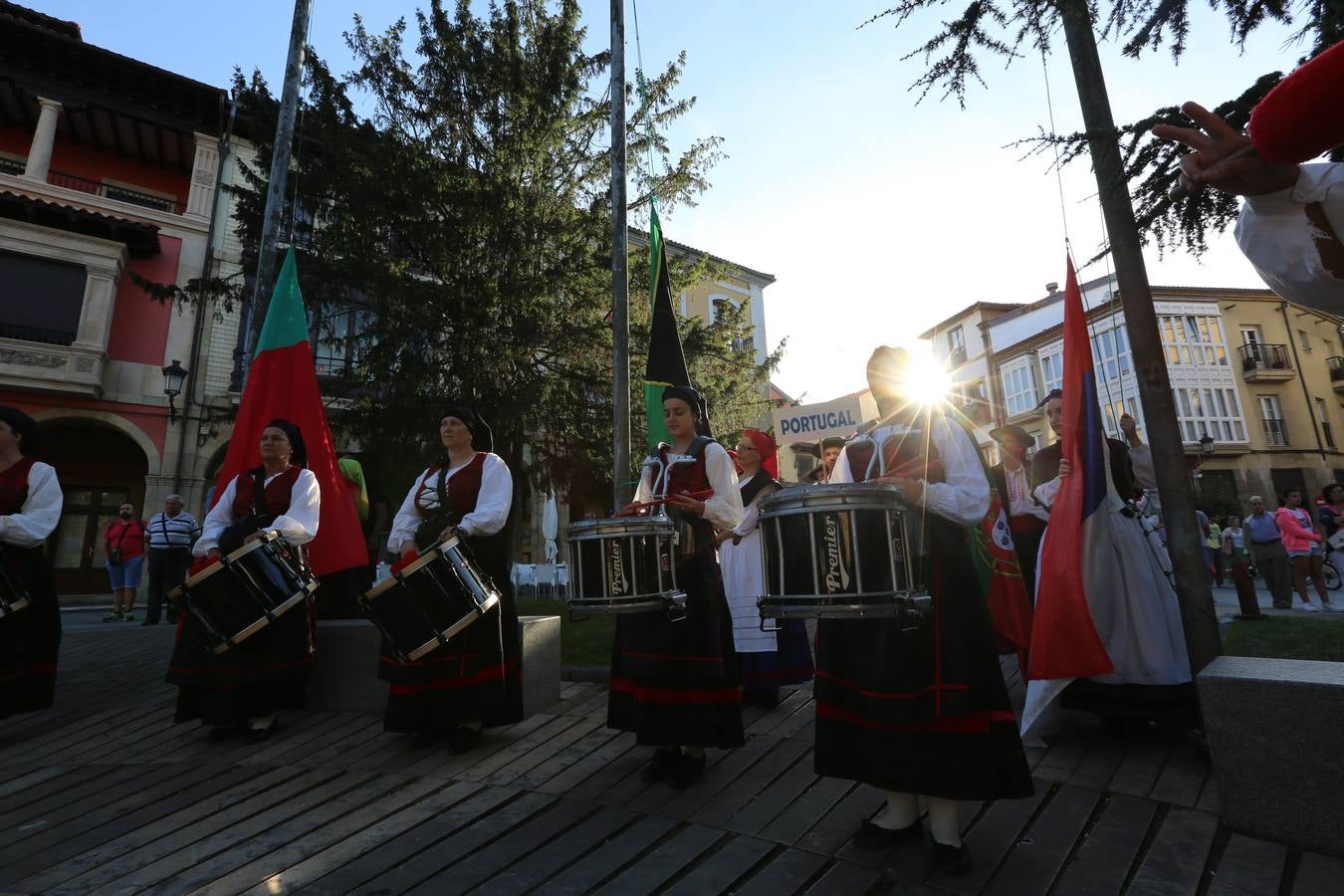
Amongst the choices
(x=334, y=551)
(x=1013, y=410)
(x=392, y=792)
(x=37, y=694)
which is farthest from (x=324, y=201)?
(x=1013, y=410)

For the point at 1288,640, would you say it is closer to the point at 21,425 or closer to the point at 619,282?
the point at 619,282

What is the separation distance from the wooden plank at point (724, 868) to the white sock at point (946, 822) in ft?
2.04

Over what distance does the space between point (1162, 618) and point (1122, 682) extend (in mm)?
448

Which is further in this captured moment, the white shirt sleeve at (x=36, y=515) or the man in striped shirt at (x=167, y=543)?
the man in striped shirt at (x=167, y=543)

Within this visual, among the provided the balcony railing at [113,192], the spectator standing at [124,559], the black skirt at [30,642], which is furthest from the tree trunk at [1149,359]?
the balcony railing at [113,192]

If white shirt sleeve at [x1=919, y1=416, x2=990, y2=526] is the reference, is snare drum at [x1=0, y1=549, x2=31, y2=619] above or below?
below

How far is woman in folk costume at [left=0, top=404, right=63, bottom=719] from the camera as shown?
4.46 meters

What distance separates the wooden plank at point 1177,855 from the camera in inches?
87.1

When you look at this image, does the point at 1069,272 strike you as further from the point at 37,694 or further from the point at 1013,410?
the point at 1013,410

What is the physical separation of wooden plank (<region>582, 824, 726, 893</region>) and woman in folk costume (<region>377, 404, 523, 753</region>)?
1685 millimetres

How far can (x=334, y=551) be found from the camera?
18.1ft

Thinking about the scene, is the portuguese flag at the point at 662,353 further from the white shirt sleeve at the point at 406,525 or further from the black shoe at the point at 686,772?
the black shoe at the point at 686,772

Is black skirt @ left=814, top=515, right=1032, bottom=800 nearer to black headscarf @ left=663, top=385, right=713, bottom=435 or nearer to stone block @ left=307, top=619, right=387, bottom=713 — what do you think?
black headscarf @ left=663, top=385, right=713, bottom=435

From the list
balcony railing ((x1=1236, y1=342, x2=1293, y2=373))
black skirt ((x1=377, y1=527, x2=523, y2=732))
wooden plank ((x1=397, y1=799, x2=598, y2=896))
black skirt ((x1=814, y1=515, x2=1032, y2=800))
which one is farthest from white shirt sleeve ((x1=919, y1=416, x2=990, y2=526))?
balcony railing ((x1=1236, y1=342, x2=1293, y2=373))
